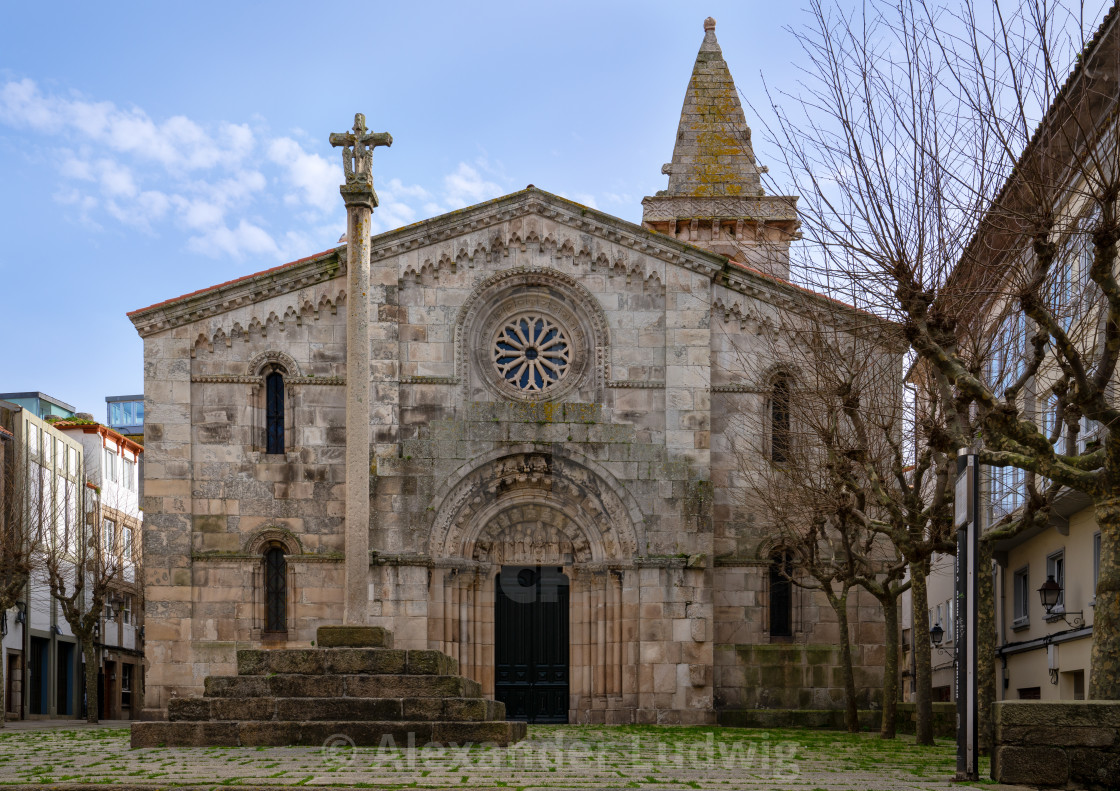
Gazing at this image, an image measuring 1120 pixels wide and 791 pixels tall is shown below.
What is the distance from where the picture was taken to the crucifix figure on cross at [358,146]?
22297 millimetres

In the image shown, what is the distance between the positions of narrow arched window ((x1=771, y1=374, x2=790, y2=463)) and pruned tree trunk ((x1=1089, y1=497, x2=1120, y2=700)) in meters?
14.5

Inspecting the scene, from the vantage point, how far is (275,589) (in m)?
29.4

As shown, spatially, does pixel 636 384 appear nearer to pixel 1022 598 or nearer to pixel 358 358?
pixel 358 358

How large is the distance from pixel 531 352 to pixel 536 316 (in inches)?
32.6

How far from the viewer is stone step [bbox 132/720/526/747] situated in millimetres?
17234

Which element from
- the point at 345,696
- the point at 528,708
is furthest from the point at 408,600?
the point at 345,696

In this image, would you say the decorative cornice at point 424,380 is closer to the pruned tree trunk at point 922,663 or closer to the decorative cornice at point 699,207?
the pruned tree trunk at point 922,663

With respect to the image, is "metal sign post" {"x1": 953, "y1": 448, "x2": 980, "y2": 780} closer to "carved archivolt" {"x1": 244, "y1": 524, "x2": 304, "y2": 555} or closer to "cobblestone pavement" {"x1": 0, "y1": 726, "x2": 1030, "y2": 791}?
"cobblestone pavement" {"x1": 0, "y1": 726, "x2": 1030, "y2": 791}

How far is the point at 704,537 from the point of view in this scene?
29.2m

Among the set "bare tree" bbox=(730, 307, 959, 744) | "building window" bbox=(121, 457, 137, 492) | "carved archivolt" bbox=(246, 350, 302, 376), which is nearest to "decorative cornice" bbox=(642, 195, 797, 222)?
"bare tree" bbox=(730, 307, 959, 744)

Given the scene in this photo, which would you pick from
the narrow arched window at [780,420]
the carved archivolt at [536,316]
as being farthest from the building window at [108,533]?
the narrow arched window at [780,420]

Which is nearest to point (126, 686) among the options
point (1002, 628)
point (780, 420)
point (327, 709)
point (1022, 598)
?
point (780, 420)

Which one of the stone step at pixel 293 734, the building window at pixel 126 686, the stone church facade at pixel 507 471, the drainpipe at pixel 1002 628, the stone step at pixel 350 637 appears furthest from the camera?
the building window at pixel 126 686

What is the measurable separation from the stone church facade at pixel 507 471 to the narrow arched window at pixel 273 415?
0.16 ft
